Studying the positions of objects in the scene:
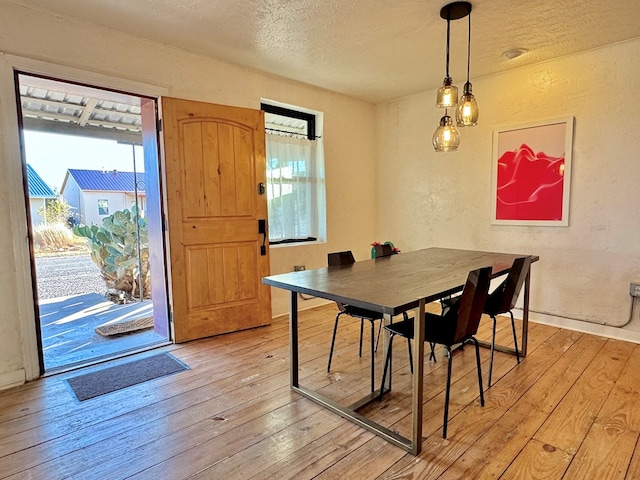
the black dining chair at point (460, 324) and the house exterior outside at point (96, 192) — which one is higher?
the house exterior outside at point (96, 192)

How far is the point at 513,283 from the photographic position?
2.40 metres

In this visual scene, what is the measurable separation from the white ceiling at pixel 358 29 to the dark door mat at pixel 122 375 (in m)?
2.56

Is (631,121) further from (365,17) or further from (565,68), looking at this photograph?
(365,17)

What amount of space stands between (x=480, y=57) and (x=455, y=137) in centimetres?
141

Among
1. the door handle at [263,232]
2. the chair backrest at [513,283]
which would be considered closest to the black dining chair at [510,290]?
the chair backrest at [513,283]

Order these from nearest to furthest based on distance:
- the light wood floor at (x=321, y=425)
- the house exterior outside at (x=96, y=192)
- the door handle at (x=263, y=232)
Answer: the light wood floor at (x=321, y=425) → the door handle at (x=263, y=232) → the house exterior outside at (x=96, y=192)

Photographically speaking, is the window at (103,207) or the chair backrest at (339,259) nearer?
the chair backrest at (339,259)

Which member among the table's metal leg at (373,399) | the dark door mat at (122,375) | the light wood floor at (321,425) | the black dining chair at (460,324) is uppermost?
the black dining chair at (460,324)

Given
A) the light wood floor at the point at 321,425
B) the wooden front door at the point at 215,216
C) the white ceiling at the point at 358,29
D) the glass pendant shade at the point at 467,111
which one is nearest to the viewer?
the light wood floor at the point at 321,425

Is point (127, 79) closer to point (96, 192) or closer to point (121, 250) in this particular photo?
point (121, 250)

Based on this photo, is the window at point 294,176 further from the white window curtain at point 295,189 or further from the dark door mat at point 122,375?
the dark door mat at point 122,375

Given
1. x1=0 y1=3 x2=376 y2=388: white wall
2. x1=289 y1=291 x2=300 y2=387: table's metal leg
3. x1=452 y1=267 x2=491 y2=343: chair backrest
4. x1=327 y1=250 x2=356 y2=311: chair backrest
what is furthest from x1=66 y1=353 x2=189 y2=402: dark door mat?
x1=452 y1=267 x2=491 y2=343: chair backrest

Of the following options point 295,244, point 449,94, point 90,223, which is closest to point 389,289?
point 449,94

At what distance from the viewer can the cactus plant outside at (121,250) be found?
517 cm
